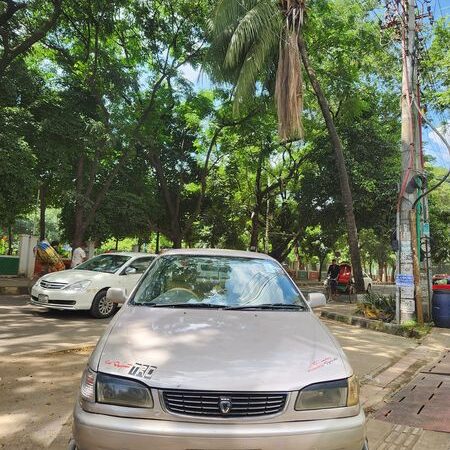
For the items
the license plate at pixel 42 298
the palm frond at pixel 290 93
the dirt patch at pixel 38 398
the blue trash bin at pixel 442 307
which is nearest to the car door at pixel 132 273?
the license plate at pixel 42 298

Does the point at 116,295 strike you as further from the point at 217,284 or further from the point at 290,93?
the point at 290,93

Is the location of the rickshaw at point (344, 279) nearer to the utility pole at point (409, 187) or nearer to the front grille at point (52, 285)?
the utility pole at point (409, 187)

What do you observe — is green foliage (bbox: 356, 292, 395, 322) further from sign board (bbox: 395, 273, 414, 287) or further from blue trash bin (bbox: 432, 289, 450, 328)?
sign board (bbox: 395, 273, 414, 287)

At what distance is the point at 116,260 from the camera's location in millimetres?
11125

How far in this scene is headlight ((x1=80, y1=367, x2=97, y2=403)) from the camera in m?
2.81

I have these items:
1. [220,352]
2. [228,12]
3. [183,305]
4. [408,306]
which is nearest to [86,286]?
[183,305]

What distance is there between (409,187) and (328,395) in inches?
348

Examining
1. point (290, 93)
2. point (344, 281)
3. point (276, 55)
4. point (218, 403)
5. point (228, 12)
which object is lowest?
point (218, 403)

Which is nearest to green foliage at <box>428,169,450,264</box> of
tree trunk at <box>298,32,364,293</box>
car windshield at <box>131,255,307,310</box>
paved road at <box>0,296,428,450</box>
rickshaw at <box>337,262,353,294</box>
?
rickshaw at <box>337,262,353,294</box>

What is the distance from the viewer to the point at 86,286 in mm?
9867

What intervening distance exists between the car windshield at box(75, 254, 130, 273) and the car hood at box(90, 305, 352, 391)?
7.29 meters

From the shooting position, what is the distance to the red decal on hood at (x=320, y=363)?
2929mm

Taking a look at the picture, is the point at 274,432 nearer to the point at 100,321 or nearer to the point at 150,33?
the point at 100,321

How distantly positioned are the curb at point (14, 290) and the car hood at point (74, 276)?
4.97m
